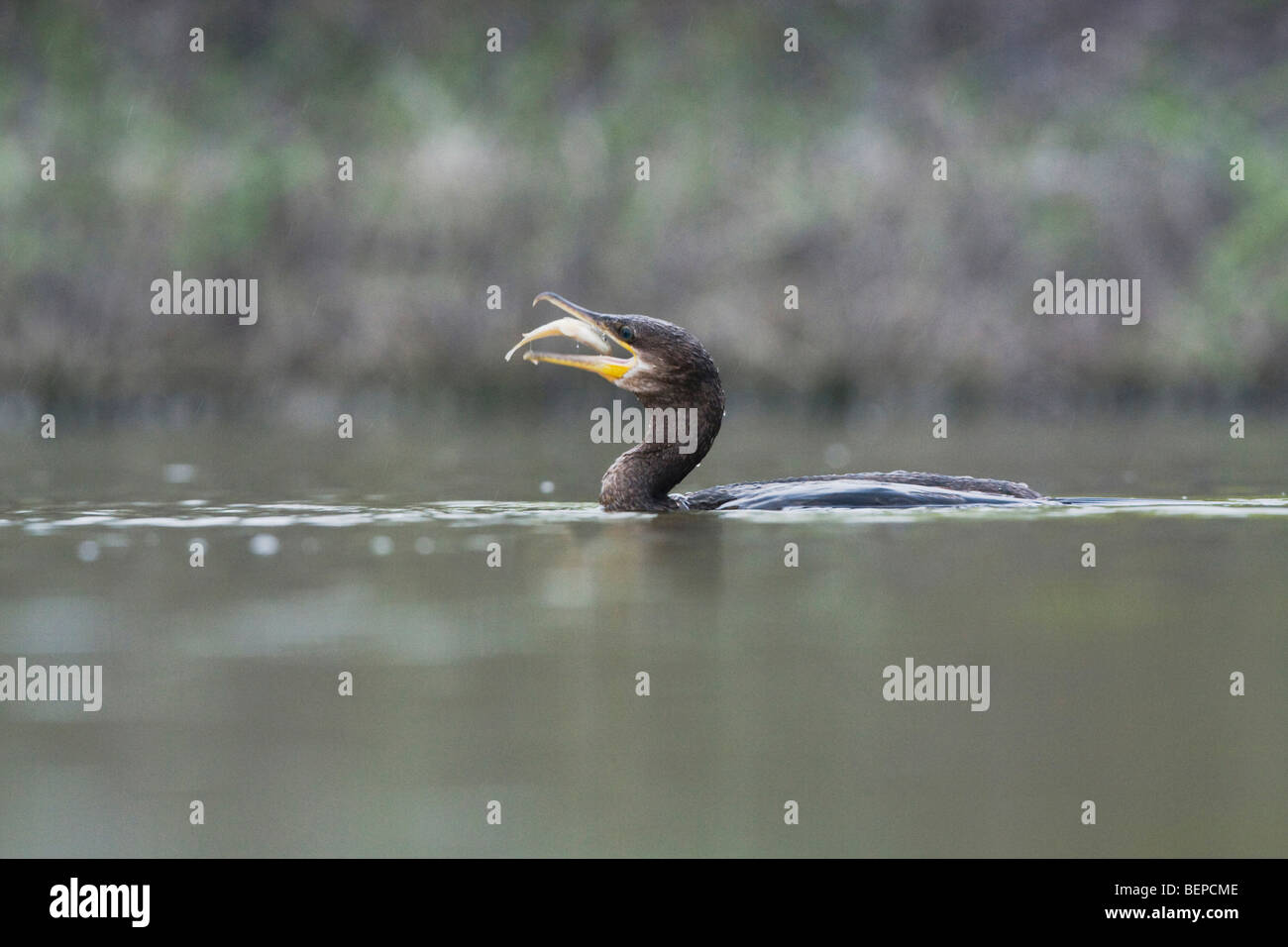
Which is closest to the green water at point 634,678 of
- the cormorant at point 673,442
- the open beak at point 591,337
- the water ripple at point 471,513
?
the water ripple at point 471,513

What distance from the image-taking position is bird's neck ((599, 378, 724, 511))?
10.8 m

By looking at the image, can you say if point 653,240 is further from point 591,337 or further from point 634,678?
point 634,678

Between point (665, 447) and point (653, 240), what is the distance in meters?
19.3

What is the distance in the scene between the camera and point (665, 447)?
10.9m

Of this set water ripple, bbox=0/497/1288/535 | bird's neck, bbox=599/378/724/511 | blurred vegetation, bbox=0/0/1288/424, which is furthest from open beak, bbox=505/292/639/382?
blurred vegetation, bbox=0/0/1288/424

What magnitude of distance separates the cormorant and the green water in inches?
7.8

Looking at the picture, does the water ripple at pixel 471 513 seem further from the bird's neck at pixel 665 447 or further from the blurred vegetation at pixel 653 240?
the blurred vegetation at pixel 653 240

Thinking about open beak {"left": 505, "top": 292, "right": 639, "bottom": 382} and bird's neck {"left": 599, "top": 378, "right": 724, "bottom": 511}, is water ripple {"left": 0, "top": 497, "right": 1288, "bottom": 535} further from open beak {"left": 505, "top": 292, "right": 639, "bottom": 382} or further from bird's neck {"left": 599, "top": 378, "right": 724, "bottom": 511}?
open beak {"left": 505, "top": 292, "right": 639, "bottom": 382}

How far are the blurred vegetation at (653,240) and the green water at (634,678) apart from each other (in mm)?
15883

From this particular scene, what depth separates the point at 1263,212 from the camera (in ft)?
98.7

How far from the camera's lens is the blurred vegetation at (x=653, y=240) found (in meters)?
27.8

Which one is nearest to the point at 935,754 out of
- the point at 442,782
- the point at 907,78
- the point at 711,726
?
the point at 711,726

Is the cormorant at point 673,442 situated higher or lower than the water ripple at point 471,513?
higher

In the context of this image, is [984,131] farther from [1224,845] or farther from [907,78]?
[1224,845]
